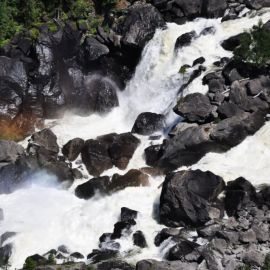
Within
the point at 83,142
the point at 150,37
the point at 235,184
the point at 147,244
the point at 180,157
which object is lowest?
the point at 147,244

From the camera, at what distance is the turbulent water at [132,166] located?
3691 centimetres

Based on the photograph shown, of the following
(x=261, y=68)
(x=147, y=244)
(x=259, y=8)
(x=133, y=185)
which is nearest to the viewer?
(x=147, y=244)

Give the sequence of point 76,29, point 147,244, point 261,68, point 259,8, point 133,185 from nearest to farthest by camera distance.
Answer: point 147,244 < point 133,185 < point 261,68 < point 259,8 < point 76,29

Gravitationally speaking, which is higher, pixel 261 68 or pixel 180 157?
pixel 261 68

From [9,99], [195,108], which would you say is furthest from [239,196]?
[9,99]

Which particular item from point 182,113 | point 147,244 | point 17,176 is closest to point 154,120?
point 182,113

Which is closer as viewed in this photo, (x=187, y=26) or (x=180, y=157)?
(x=180, y=157)

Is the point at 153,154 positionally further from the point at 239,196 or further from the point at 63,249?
the point at 63,249

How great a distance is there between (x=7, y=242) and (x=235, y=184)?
14.4m

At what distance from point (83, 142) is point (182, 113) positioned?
8.61m

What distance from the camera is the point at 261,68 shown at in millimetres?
44969

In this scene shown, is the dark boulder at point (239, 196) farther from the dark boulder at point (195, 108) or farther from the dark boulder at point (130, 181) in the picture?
the dark boulder at point (195, 108)

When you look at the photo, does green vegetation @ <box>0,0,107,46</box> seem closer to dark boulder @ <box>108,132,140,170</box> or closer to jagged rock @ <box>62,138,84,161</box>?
jagged rock @ <box>62,138,84,161</box>

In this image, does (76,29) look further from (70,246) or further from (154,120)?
(70,246)
